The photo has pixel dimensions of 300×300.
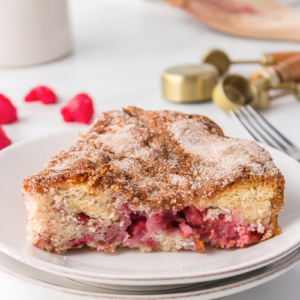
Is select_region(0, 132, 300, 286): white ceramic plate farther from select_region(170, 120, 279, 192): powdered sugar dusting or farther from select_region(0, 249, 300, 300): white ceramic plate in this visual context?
select_region(170, 120, 279, 192): powdered sugar dusting

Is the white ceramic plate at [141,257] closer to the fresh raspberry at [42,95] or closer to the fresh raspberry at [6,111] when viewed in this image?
the fresh raspberry at [6,111]

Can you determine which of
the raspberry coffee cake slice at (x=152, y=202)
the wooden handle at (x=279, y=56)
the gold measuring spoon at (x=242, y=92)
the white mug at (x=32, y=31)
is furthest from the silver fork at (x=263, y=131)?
the white mug at (x=32, y=31)

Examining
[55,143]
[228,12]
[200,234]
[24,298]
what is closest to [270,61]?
Answer: [228,12]

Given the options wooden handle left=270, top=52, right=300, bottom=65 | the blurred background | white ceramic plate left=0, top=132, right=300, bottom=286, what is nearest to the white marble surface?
the blurred background

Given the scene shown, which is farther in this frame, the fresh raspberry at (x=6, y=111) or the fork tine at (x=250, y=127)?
the fresh raspberry at (x=6, y=111)

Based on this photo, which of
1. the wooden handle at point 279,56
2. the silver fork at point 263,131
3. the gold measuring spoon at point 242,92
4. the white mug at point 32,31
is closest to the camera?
the silver fork at point 263,131

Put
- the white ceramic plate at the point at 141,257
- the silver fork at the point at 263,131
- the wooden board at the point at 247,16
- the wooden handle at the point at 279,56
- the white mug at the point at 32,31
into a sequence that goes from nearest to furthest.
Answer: the white ceramic plate at the point at 141,257 → the silver fork at the point at 263,131 → the wooden handle at the point at 279,56 → the white mug at the point at 32,31 → the wooden board at the point at 247,16

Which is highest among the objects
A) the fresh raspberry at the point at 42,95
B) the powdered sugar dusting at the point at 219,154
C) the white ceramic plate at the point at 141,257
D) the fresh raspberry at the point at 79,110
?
the powdered sugar dusting at the point at 219,154

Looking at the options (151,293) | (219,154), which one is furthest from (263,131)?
(151,293)
